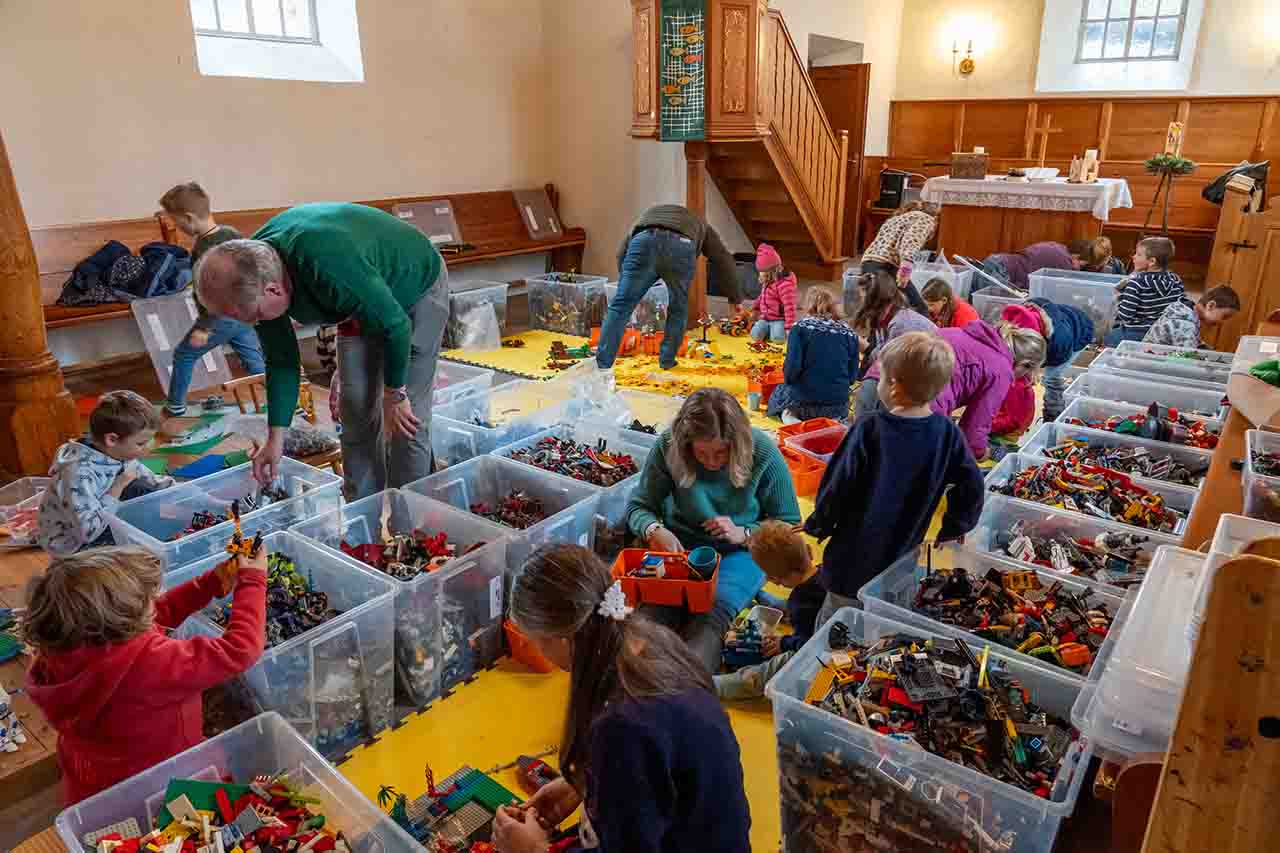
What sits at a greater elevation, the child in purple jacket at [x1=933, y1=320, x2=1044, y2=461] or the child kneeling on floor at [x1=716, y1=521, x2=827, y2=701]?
the child in purple jacket at [x1=933, y1=320, x2=1044, y2=461]

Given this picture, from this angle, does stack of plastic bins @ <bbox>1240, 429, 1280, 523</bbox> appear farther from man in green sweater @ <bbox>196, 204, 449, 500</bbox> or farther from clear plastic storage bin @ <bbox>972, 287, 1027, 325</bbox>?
clear plastic storage bin @ <bbox>972, 287, 1027, 325</bbox>

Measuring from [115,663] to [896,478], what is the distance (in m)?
1.92

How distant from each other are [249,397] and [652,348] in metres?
2.80

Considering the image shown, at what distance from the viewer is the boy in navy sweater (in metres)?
2.29

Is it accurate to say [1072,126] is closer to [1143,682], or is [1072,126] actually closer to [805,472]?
[805,472]

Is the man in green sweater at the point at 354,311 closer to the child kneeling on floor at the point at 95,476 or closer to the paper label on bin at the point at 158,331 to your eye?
the child kneeling on floor at the point at 95,476

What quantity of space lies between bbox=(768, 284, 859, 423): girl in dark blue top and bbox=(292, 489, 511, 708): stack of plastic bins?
2.24 m

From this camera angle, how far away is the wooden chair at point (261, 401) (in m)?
4.01

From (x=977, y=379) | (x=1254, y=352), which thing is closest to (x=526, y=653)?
(x=977, y=379)

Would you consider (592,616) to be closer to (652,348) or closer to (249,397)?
(249,397)

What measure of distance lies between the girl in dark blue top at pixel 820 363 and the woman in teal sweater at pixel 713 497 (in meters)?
1.67

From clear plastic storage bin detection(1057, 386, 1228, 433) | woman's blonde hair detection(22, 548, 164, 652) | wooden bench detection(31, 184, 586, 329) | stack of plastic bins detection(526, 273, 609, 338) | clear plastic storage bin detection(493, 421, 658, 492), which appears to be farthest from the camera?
stack of plastic bins detection(526, 273, 609, 338)

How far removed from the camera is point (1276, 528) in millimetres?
1694

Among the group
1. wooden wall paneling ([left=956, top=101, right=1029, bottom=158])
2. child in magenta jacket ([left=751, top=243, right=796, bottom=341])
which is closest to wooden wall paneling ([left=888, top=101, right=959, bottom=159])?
wooden wall paneling ([left=956, top=101, right=1029, bottom=158])
